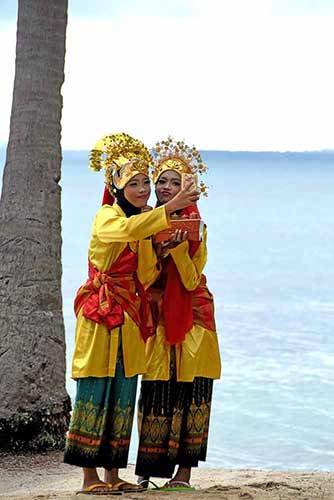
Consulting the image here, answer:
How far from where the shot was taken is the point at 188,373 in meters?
6.55

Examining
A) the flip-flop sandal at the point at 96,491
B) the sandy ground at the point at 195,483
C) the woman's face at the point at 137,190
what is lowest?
the sandy ground at the point at 195,483

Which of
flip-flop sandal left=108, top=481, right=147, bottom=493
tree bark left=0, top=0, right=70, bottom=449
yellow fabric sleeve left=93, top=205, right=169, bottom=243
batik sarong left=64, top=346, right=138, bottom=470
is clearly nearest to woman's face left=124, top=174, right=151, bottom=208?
yellow fabric sleeve left=93, top=205, right=169, bottom=243

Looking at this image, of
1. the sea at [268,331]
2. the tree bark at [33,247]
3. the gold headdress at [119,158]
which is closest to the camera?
the gold headdress at [119,158]

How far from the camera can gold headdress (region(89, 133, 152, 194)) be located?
6383mm

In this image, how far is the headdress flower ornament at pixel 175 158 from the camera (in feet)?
21.4

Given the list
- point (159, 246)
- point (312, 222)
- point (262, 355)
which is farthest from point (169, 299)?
point (312, 222)

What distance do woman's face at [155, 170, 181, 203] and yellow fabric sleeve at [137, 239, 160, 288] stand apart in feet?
0.92

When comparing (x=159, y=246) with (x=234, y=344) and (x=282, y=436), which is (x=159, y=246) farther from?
(x=234, y=344)

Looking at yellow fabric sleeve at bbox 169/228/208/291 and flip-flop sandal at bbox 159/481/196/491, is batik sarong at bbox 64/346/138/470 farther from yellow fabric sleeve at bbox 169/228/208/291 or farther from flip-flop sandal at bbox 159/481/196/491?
yellow fabric sleeve at bbox 169/228/208/291

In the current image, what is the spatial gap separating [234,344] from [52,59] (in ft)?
27.5

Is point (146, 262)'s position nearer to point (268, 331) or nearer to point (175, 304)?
point (175, 304)

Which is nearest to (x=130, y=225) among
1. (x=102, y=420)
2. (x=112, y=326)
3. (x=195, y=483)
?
(x=112, y=326)

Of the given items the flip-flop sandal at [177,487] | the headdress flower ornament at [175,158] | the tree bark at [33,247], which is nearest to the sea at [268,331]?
the tree bark at [33,247]

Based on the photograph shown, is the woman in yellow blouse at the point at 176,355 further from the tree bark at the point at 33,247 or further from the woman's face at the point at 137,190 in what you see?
the tree bark at the point at 33,247
